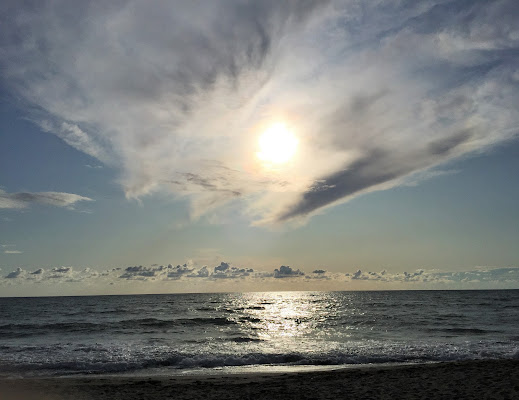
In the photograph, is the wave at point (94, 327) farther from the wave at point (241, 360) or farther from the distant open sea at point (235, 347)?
the wave at point (241, 360)

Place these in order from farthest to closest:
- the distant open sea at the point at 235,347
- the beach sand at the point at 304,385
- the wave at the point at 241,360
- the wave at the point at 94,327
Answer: the wave at the point at 94,327, the distant open sea at the point at 235,347, the wave at the point at 241,360, the beach sand at the point at 304,385

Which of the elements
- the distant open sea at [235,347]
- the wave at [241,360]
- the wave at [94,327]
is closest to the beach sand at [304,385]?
the wave at [241,360]

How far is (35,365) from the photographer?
21453 mm

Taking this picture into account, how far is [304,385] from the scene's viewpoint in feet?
49.5

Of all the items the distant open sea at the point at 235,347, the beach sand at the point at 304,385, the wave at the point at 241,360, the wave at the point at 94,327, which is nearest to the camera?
the beach sand at the point at 304,385

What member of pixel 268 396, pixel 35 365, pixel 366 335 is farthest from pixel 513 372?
pixel 35 365

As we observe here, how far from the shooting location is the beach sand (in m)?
13.4

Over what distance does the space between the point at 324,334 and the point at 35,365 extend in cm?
2344

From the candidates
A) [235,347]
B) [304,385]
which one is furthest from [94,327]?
[304,385]

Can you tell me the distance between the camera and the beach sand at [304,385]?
13.4 meters

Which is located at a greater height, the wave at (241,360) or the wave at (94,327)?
the wave at (94,327)

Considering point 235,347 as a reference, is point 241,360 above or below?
below

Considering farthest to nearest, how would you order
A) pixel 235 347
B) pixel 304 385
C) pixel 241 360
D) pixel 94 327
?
pixel 94 327 → pixel 235 347 → pixel 241 360 → pixel 304 385

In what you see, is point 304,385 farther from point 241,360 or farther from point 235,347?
point 235,347
